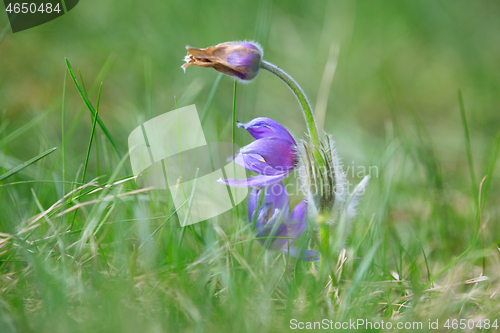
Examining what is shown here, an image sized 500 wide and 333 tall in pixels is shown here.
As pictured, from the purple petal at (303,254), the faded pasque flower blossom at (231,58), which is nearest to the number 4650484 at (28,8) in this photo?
the faded pasque flower blossom at (231,58)

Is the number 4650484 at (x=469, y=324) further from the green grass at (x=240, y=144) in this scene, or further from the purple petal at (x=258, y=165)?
the purple petal at (x=258, y=165)

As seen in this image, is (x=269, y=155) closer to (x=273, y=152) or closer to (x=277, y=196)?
(x=273, y=152)

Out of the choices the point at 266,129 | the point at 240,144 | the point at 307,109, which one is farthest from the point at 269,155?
the point at 240,144

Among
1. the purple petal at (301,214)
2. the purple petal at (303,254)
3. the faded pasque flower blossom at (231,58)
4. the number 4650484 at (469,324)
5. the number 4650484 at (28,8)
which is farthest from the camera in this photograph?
the number 4650484 at (28,8)

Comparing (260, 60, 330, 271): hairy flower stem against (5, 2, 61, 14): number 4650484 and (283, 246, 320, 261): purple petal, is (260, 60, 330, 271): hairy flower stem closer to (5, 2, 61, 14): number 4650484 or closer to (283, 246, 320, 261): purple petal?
(283, 246, 320, 261): purple petal

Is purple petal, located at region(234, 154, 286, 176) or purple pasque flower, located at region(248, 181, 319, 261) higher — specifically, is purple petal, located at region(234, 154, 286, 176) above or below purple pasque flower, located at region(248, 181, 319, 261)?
above

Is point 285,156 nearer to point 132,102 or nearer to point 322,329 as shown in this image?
point 322,329

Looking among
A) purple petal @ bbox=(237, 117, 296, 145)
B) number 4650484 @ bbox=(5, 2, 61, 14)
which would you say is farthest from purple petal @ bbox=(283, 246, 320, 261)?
number 4650484 @ bbox=(5, 2, 61, 14)
